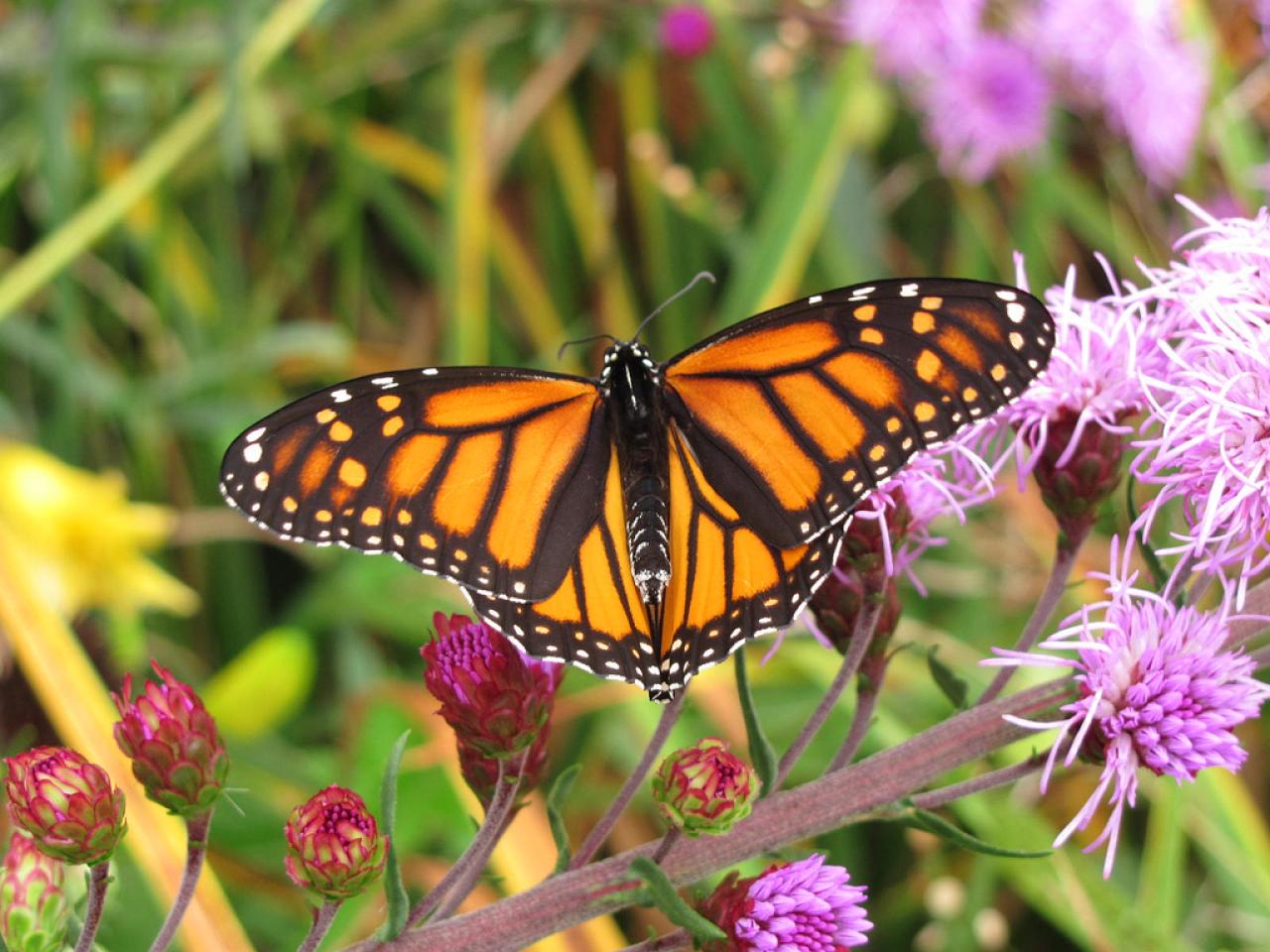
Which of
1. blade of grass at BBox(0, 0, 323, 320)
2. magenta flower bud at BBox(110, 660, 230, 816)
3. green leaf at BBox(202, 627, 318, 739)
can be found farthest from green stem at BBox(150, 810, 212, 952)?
blade of grass at BBox(0, 0, 323, 320)

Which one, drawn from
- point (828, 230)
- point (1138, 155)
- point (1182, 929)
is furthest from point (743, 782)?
point (1138, 155)

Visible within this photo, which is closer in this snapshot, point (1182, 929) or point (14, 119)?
point (1182, 929)

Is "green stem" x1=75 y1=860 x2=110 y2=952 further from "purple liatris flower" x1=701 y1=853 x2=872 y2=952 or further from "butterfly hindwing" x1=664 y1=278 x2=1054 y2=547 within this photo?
"butterfly hindwing" x1=664 y1=278 x2=1054 y2=547

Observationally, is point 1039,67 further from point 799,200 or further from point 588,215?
point 588,215

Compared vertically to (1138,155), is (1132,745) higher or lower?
lower

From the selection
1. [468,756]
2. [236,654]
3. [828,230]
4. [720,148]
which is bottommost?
[468,756]

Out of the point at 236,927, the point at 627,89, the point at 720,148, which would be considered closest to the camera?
the point at 236,927

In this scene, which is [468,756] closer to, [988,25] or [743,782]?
[743,782]
